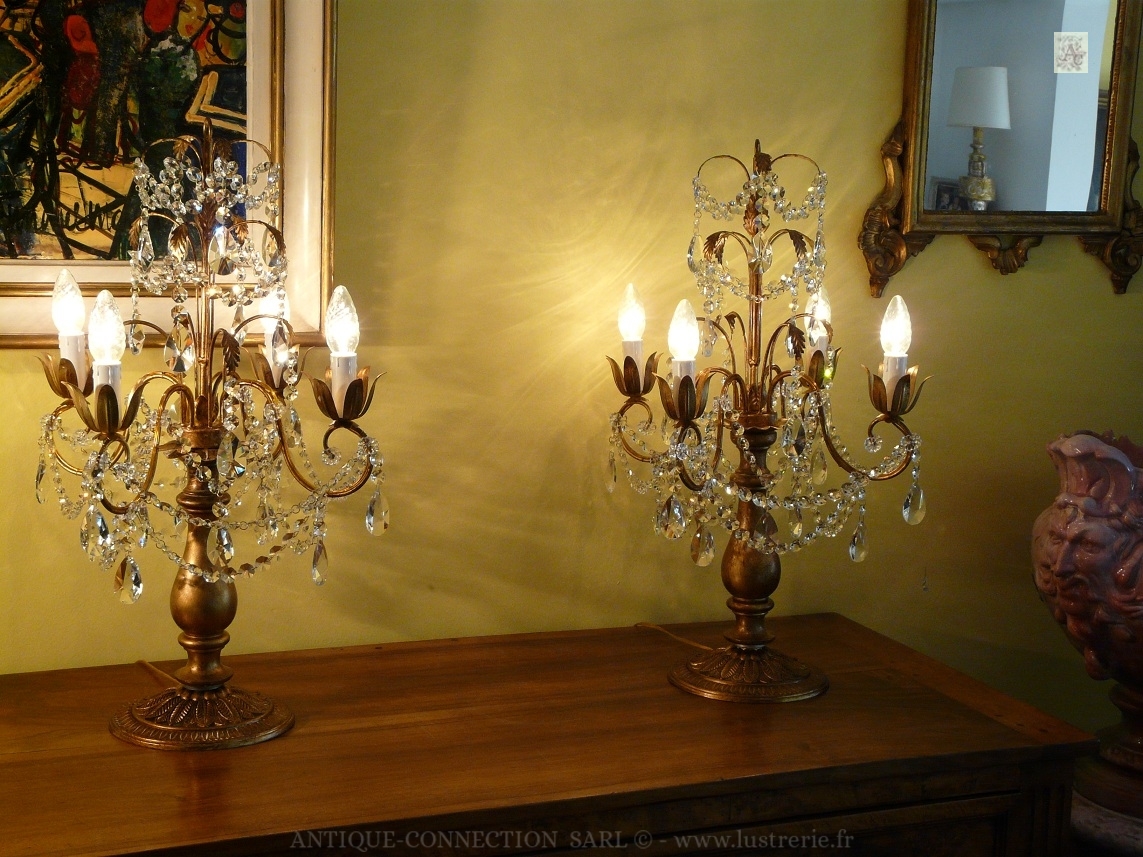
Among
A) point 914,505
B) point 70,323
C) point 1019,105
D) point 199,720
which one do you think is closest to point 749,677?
point 914,505

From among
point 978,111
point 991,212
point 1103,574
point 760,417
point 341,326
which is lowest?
point 1103,574

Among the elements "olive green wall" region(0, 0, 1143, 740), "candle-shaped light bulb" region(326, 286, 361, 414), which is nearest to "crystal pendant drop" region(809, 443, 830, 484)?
Result: "olive green wall" region(0, 0, 1143, 740)

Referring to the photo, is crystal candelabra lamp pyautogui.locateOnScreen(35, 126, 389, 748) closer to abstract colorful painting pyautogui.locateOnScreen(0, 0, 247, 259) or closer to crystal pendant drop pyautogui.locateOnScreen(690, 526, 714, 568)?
abstract colorful painting pyautogui.locateOnScreen(0, 0, 247, 259)

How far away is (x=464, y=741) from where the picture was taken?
121cm

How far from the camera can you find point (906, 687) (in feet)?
4.73

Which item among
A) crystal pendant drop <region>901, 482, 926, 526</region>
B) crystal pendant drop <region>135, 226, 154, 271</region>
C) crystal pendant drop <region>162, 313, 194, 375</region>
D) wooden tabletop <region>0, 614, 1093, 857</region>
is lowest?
wooden tabletop <region>0, 614, 1093, 857</region>

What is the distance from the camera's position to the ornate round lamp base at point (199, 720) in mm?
1174

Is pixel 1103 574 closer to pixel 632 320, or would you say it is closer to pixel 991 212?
pixel 991 212

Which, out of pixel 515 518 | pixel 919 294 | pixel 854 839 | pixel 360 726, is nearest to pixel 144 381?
pixel 360 726

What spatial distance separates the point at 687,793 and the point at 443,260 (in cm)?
80

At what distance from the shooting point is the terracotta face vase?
59.0 inches

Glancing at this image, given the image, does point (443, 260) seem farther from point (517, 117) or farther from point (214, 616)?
point (214, 616)

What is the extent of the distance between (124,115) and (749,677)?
3.50 feet

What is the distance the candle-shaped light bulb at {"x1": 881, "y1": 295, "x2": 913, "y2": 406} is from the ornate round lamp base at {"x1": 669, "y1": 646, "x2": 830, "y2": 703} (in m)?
0.38
